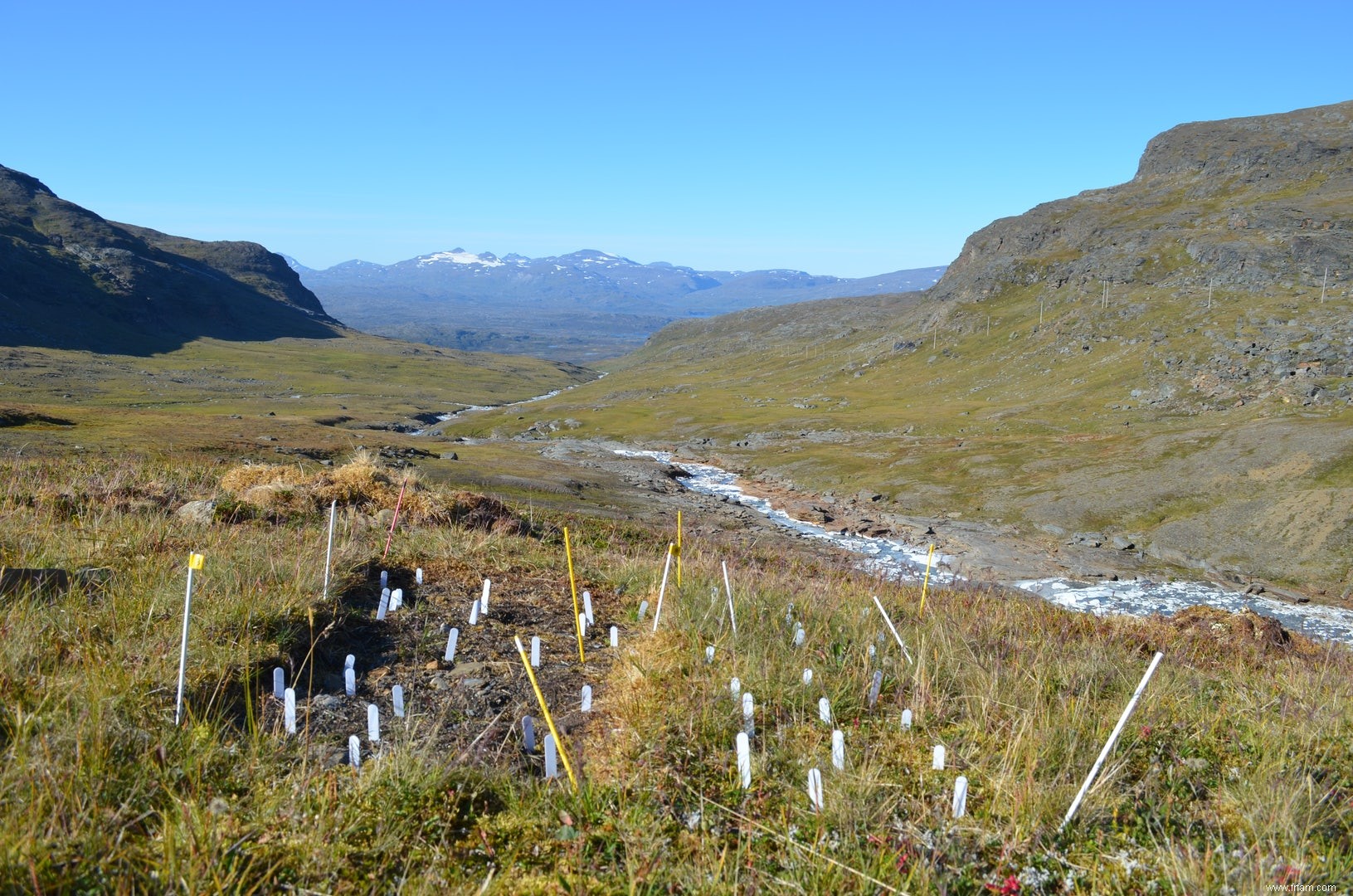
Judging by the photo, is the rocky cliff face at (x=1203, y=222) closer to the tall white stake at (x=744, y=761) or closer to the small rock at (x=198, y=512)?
the small rock at (x=198, y=512)

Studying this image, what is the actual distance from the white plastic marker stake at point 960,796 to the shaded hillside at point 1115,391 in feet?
119

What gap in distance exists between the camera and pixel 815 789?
4.17 m

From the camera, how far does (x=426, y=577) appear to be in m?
8.72

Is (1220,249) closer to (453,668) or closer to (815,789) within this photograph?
(453,668)

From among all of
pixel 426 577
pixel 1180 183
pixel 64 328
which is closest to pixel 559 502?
pixel 426 577

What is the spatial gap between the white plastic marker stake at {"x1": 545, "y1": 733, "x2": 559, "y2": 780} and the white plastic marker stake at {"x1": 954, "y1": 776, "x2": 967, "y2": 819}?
2.16 meters

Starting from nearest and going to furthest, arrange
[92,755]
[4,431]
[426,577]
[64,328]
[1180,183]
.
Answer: [92,755] → [426,577] → [4,431] → [1180,183] → [64,328]

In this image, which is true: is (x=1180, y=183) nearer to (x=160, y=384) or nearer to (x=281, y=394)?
(x=281, y=394)

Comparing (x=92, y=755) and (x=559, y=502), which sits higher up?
(x=92, y=755)

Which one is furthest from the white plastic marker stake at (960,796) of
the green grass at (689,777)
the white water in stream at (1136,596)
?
the white water in stream at (1136,596)

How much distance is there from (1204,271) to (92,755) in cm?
12590

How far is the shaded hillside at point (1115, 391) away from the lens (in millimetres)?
40875

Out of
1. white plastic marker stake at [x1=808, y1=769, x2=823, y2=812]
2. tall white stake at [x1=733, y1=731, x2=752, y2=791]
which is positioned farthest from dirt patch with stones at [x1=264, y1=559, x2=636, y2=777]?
white plastic marker stake at [x1=808, y1=769, x2=823, y2=812]

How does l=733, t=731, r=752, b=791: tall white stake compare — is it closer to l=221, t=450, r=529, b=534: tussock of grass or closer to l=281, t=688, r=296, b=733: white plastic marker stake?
l=281, t=688, r=296, b=733: white plastic marker stake
